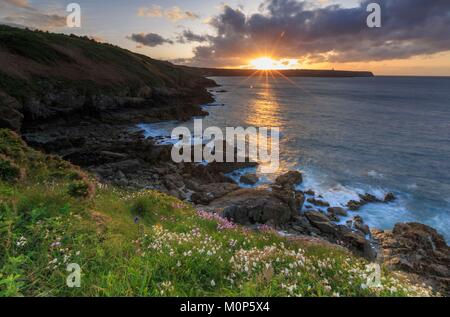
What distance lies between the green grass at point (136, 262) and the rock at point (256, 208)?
8.88m

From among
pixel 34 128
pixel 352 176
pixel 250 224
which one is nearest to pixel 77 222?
pixel 250 224

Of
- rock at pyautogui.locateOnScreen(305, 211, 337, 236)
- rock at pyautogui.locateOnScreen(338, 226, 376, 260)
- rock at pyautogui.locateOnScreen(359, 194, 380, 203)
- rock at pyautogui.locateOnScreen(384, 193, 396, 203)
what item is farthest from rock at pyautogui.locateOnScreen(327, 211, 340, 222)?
rock at pyautogui.locateOnScreen(384, 193, 396, 203)

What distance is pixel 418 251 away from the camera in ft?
52.5

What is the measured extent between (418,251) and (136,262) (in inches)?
678

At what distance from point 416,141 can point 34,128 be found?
5390 cm

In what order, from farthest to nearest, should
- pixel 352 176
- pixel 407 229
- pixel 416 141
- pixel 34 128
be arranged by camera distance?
pixel 416 141, pixel 34 128, pixel 352 176, pixel 407 229

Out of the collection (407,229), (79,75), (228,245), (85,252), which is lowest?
(407,229)

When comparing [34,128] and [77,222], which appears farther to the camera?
[34,128]

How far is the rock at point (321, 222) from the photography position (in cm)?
1766

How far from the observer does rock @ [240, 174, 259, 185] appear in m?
26.2

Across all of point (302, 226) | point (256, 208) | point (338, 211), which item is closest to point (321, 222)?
point (302, 226)

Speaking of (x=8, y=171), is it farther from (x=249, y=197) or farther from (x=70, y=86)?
(x=70, y=86)

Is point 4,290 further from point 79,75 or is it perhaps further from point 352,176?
point 79,75
